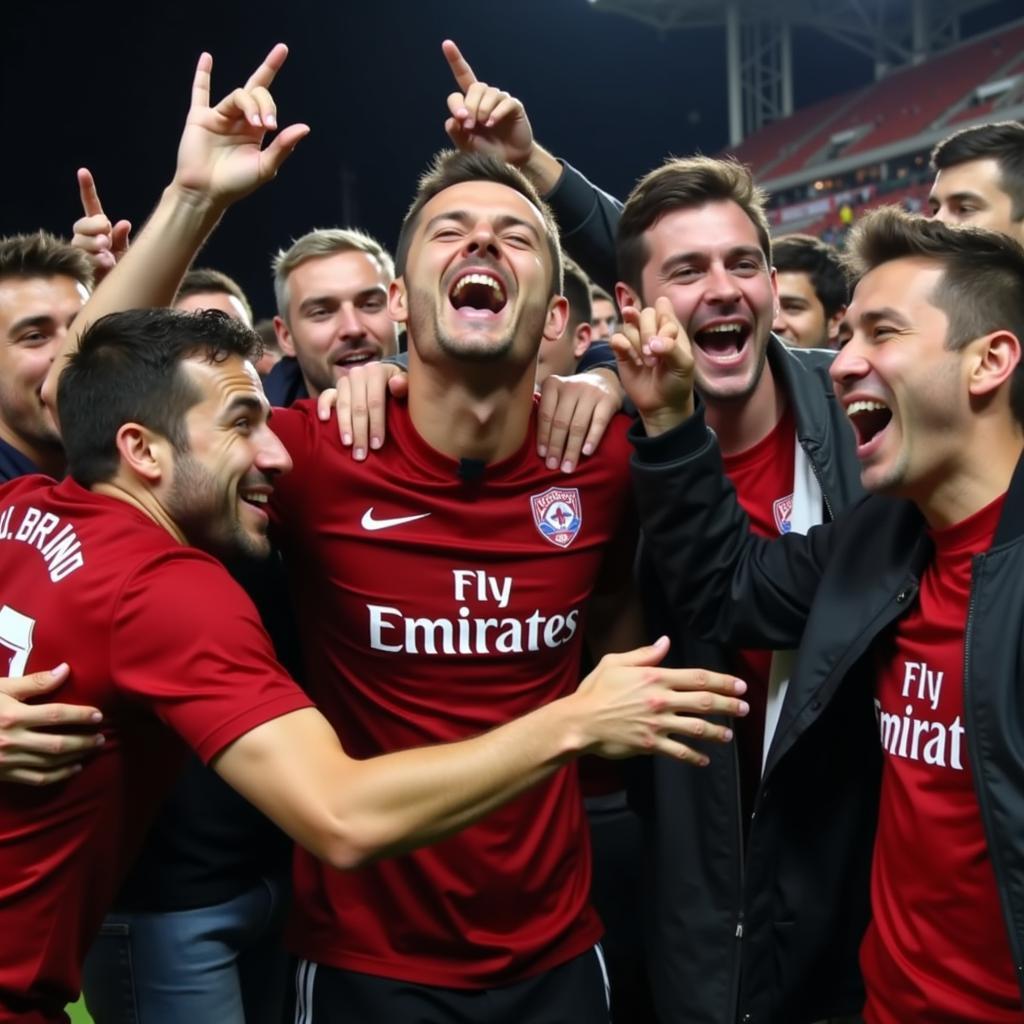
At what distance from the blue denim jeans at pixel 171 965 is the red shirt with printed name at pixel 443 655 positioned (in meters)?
0.26

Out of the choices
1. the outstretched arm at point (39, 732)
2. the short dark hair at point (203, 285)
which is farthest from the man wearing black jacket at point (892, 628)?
the short dark hair at point (203, 285)

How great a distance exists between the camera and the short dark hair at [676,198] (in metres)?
2.45

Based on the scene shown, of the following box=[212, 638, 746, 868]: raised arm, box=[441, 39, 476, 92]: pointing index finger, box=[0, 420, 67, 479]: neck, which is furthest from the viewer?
box=[0, 420, 67, 479]: neck

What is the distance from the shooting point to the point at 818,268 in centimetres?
425

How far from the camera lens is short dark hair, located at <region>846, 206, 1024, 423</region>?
1.92 meters

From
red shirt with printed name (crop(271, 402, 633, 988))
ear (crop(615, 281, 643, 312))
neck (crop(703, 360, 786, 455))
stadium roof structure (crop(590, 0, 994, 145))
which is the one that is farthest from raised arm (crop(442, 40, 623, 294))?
stadium roof structure (crop(590, 0, 994, 145))

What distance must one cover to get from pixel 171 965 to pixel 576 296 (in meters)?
2.55

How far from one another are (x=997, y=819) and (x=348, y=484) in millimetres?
1202

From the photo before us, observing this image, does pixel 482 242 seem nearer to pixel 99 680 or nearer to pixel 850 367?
pixel 850 367

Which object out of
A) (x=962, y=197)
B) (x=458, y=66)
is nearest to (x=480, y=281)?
(x=458, y=66)

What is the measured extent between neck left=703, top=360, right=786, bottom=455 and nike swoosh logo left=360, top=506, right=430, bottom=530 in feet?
2.28

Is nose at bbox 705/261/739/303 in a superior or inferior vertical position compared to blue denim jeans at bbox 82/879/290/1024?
superior

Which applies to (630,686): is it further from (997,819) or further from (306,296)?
(306,296)

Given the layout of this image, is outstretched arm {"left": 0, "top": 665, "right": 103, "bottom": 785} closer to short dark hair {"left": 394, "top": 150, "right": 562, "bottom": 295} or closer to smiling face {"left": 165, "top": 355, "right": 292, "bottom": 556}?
smiling face {"left": 165, "top": 355, "right": 292, "bottom": 556}
